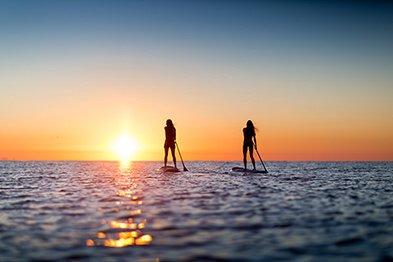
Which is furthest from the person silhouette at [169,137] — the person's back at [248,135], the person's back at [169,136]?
the person's back at [248,135]

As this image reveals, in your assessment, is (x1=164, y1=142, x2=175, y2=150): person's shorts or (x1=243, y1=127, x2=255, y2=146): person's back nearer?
(x1=243, y1=127, x2=255, y2=146): person's back

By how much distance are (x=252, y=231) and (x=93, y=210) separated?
5191mm

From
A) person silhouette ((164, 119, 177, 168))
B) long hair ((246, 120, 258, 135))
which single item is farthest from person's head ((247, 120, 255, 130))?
person silhouette ((164, 119, 177, 168))

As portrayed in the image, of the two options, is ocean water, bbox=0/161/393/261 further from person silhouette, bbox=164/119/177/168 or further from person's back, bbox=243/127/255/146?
person silhouette, bbox=164/119/177/168

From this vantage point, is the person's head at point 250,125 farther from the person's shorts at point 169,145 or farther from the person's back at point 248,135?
the person's shorts at point 169,145

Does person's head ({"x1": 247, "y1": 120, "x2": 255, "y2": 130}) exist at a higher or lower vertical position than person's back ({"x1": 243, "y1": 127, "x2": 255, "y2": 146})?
higher

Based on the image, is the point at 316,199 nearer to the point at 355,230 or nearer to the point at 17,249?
the point at 355,230

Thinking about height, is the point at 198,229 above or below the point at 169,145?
below

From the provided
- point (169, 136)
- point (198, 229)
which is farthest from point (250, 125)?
point (198, 229)

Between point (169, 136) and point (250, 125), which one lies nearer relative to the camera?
point (250, 125)

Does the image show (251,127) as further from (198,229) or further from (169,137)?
(198,229)

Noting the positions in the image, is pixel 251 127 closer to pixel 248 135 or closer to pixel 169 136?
pixel 248 135

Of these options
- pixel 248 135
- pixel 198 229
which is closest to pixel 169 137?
pixel 248 135

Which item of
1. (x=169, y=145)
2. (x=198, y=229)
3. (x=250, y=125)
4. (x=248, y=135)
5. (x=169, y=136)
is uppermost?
(x=250, y=125)
